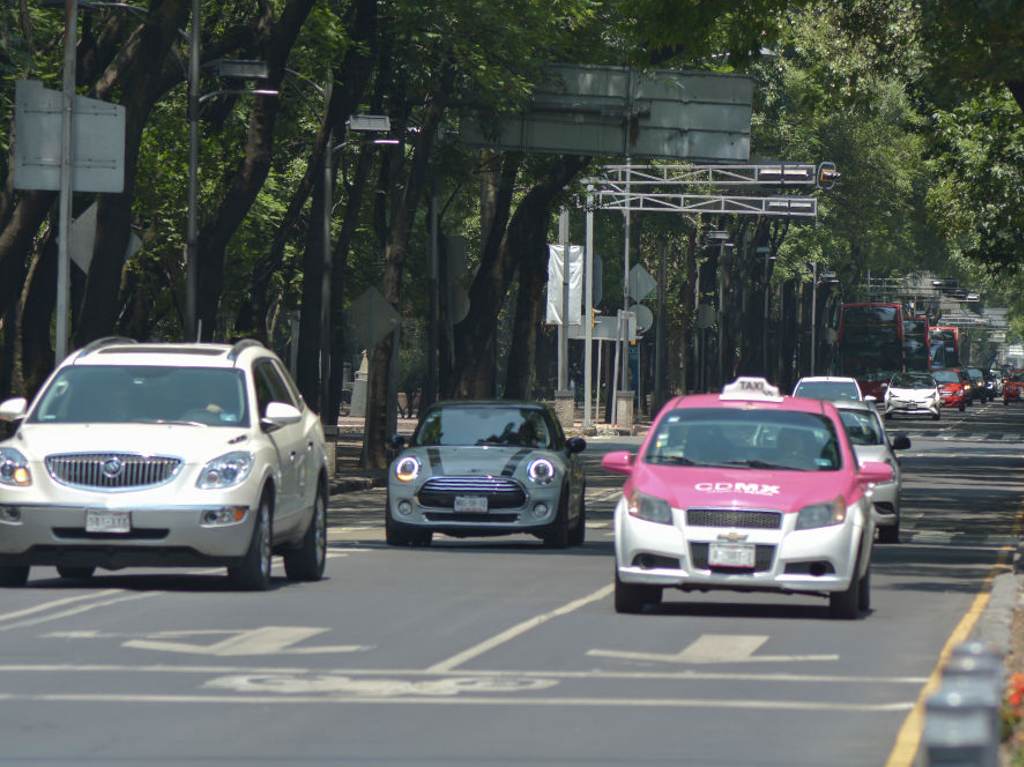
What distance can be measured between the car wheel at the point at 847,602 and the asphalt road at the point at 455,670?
17cm

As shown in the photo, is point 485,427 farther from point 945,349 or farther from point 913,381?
point 945,349

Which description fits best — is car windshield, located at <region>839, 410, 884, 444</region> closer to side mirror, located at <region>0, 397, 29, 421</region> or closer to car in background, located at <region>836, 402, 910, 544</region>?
car in background, located at <region>836, 402, 910, 544</region>

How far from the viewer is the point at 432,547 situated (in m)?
→ 24.8

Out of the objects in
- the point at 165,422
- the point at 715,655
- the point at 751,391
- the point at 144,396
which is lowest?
the point at 715,655

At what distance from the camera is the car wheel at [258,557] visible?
18.0 m

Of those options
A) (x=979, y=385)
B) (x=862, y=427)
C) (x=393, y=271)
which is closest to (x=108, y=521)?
(x=862, y=427)

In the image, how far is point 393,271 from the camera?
1724 inches

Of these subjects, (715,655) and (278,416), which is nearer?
(715,655)

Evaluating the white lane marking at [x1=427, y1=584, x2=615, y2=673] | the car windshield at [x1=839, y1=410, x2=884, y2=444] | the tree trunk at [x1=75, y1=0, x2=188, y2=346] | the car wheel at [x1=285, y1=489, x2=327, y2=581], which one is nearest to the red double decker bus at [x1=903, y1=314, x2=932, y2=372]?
the tree trunk at [x1=75, y1=0, x2=188, y2=346]

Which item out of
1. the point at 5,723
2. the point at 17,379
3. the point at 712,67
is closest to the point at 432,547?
the point at 5,723

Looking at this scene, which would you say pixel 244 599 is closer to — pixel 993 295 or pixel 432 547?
pixel 432 547

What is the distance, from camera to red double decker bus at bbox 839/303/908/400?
10162 centimetres

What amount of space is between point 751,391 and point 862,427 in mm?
10224

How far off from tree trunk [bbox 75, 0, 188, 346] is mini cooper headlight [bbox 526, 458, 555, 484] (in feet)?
29.7
